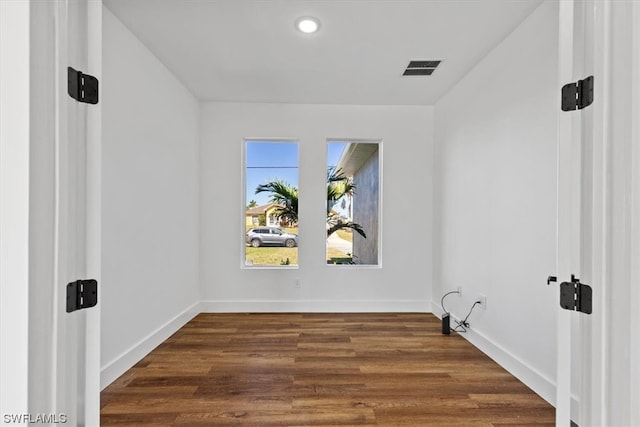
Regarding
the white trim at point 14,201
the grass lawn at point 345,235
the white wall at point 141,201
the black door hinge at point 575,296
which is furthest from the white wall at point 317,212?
the white trim at point 14,201

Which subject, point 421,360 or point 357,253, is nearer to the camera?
point 421,360

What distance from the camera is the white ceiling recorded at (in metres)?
2.24

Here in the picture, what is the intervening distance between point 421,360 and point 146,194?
2713mm

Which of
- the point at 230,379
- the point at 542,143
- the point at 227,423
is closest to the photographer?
the point at 227,423

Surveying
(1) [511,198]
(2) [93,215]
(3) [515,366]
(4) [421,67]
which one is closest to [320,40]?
(4) [421,67]

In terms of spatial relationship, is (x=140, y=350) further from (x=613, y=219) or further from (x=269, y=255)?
(x=613, y=219)

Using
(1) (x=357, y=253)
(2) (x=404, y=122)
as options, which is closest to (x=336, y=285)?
(1) (x=357, y=253)

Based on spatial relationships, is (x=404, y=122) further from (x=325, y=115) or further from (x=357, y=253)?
(x=357, y=253)

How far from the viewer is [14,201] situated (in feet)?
3.03

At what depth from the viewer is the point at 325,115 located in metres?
4.12

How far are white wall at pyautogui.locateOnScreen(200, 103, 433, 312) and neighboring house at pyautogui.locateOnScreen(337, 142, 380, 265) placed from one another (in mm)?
154

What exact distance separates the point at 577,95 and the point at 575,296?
2.20 ft

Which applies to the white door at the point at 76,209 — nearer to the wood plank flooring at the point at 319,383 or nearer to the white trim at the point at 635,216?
the wood plank flooring at the point at 319,383

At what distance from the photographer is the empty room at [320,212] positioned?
3.21ft
